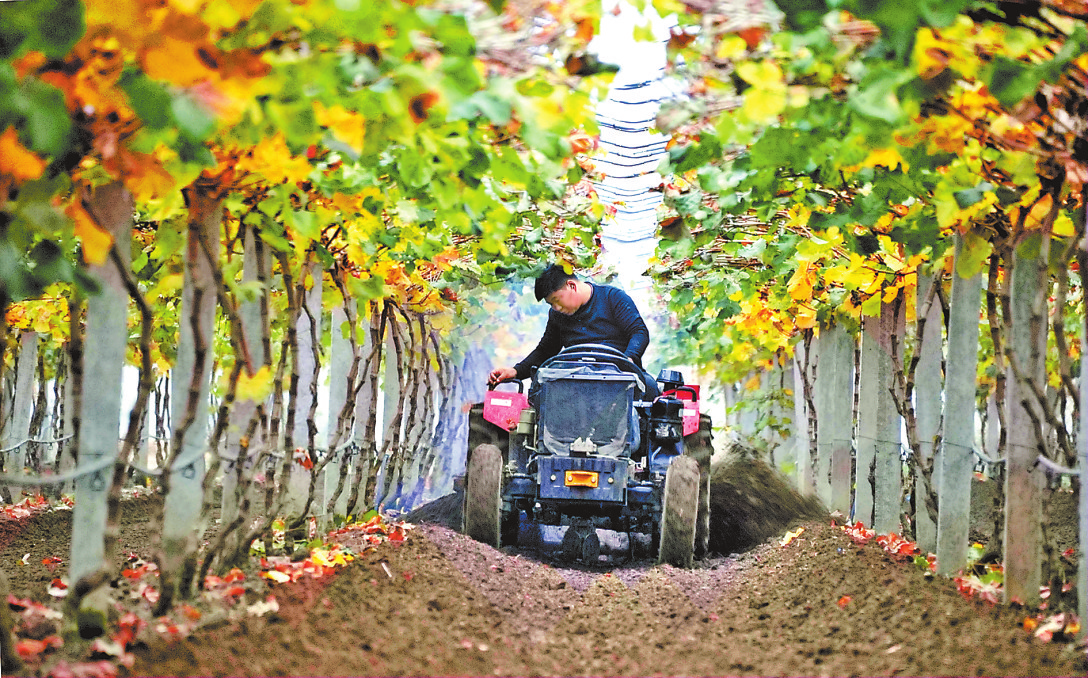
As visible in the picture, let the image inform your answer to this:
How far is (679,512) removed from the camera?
725 centimetres

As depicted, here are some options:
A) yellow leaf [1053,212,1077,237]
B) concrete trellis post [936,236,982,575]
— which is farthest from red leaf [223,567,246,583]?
yellow leaf [1053,212,1077,237]

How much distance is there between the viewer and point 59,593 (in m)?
4.80

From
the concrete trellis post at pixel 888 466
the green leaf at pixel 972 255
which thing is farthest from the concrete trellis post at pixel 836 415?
the green leaf at pixel 972 255

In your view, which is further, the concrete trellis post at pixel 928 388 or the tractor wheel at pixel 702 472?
the tractor wheel at pixel 702 472

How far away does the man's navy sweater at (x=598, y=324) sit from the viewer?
29.6ft

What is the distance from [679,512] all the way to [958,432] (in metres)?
2.22

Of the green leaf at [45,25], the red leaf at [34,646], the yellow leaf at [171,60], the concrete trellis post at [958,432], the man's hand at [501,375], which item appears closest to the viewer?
the green leaf at [45,25]

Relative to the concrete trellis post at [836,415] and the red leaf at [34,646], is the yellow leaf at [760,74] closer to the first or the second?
the red leaf at [34,646]

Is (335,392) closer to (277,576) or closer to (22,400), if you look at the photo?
(277,576)

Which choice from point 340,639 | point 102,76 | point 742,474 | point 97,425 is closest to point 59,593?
point 97,425

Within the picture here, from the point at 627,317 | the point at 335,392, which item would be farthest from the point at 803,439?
the point at 335,392

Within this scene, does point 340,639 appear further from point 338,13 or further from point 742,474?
point 742,474

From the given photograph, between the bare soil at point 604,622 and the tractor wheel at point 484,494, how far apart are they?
1.18ft

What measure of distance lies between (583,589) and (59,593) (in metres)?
3.13
